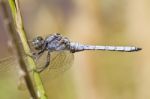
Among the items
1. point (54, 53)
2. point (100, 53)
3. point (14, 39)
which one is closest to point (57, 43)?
point (54, 53)

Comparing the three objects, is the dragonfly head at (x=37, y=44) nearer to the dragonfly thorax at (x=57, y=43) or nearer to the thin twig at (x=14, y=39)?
the dragonfly thorax at (x=57, y=43)

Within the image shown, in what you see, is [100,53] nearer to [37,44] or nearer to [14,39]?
[37,44]

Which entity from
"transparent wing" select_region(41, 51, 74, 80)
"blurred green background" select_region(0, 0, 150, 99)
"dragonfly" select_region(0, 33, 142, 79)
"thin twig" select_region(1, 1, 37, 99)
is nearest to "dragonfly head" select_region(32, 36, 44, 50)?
"dragonfly" select_region(0, 33, 142, 79)

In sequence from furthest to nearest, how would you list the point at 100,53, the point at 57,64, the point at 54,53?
the point at 100,53
the point at 54,53
the point at 57,64

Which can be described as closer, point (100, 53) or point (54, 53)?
point (54, 53)

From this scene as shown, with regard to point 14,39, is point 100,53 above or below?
below

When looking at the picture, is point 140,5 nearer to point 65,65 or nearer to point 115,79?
point 115,79
